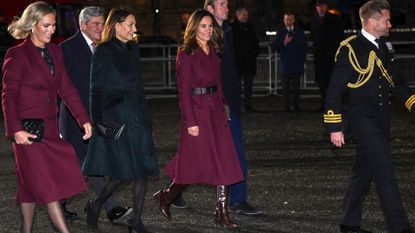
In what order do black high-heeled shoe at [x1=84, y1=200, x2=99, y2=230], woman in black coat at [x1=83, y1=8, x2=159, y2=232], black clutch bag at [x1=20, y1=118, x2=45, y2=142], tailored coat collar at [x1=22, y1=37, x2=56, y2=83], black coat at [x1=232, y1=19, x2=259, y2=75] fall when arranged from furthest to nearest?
1. black coat at [x1=232, y1=19, x2=259, y2=75]
2. black high-heeled shoe at [x1=84, y1=200, x2=99, y2=230]
3. woman in black coat at [x1=83, y1=8, x2=159, y2=232]
4. tailored coat collar at [x1=22, y1=37, x2=56, y2=83]
5. black clutch bag at [x1=20, y1=118, x2=45, y2=142]

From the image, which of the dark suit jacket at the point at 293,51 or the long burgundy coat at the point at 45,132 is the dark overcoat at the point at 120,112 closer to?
the long burgundy coat at the point at 45,132

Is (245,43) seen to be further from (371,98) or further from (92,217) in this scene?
(371,98)

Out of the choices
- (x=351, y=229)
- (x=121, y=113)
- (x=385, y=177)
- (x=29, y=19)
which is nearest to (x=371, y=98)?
(x=385, y=177)

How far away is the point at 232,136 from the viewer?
10.0 metres

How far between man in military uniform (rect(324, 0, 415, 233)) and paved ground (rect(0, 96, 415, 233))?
74 centimetres

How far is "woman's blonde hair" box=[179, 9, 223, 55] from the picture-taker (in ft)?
30.7

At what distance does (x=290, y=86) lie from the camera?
20.0 m

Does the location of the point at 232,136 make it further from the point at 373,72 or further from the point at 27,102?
the point at 27,102

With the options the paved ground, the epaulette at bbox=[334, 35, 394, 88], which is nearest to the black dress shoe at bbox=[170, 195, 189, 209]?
the paved ground

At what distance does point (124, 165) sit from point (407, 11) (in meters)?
47.9

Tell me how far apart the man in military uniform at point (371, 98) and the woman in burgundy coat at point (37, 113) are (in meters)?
1.93

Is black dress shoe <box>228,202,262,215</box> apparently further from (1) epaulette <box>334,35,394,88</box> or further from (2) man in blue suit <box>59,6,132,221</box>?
(1) epaulette <box>334,35,394,88</box>

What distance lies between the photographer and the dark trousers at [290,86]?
19.5m

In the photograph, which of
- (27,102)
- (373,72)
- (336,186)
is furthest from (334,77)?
(336,186)
